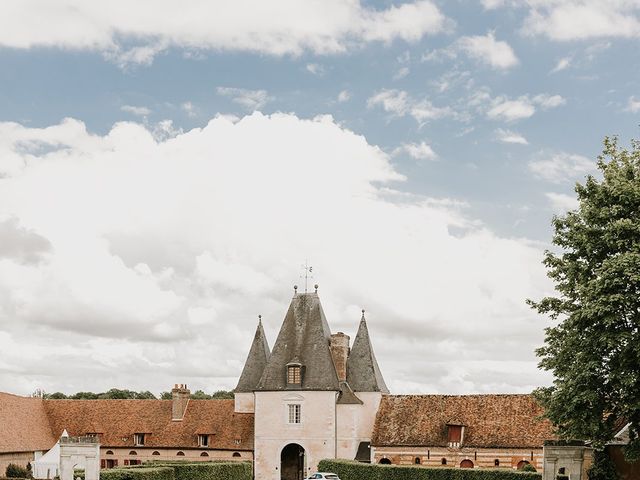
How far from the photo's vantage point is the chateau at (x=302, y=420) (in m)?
53.3

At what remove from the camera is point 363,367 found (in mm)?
58562

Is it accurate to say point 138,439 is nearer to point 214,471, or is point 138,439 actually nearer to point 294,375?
point 214,471

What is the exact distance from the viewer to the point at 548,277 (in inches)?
1297

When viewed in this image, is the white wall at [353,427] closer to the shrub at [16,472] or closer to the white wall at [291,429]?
the white wall at [291,429]

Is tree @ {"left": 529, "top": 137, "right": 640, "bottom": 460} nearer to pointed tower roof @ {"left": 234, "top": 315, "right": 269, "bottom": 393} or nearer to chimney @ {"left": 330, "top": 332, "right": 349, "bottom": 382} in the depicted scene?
chimney @ {"left": 330, "top": 332, "right": 349, "bottom": 382}

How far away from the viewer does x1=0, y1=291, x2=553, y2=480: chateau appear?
5328cm

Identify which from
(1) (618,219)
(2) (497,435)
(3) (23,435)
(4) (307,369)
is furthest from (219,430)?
(1) (618,219)

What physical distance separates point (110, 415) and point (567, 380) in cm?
4240

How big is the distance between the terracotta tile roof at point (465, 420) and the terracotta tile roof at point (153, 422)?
10939mm

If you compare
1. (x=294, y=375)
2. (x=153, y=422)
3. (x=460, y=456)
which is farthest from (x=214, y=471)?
(x=460, y=456)

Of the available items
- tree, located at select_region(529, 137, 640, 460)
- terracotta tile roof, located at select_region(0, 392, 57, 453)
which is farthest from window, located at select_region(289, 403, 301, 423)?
tree, located at select_region(529, 137, 640, 460)

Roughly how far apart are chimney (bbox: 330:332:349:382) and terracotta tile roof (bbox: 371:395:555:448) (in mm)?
3552

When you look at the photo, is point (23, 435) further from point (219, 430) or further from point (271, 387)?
point (271, 387)

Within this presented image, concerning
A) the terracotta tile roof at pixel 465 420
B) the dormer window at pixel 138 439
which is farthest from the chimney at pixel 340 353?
the dormer window at pixel 138 439
